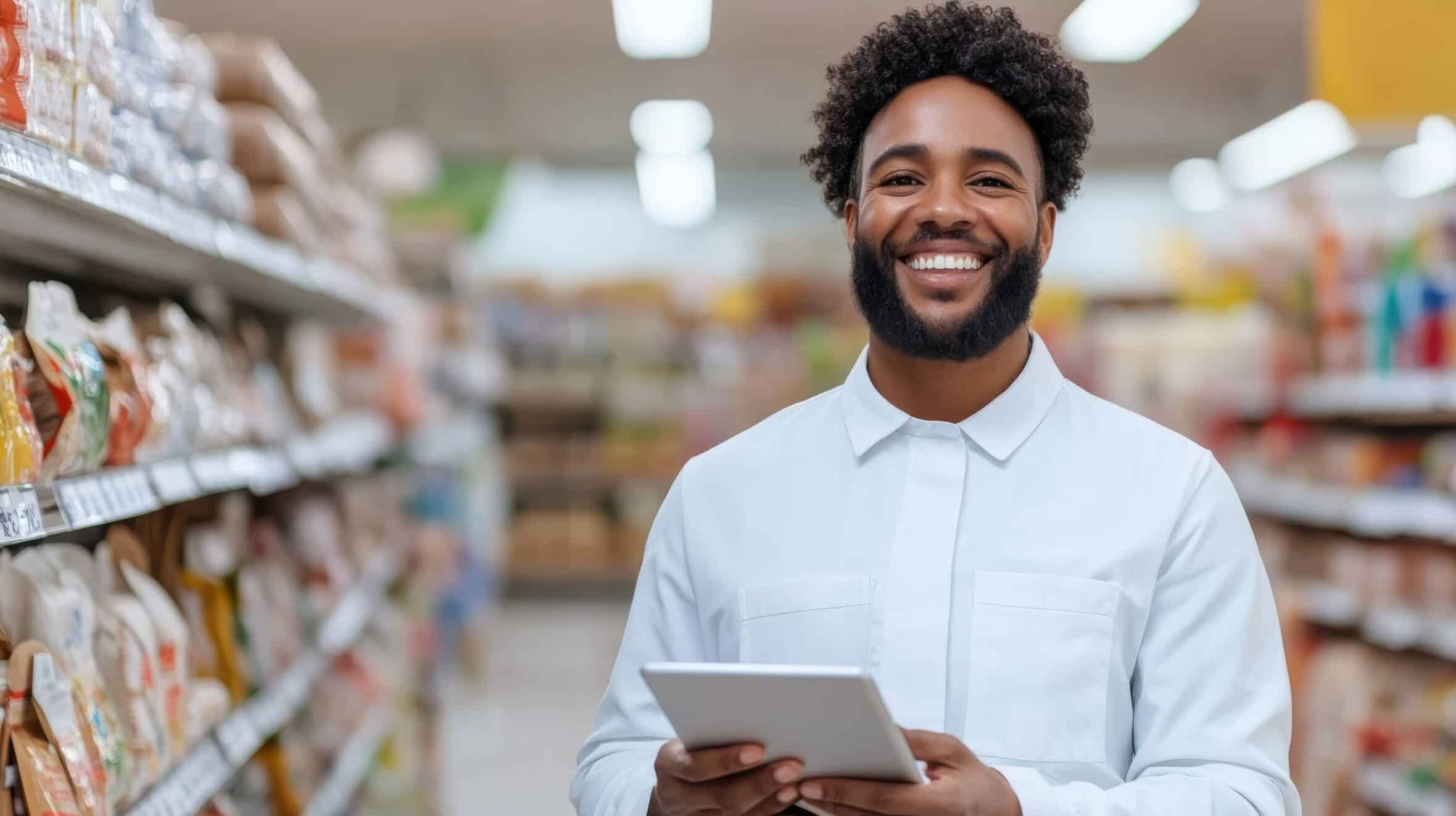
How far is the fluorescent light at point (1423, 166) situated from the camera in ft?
36.2

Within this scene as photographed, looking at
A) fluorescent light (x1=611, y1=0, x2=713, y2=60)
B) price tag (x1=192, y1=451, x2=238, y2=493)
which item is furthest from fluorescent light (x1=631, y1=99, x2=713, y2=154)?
price tag (x1=192, y1=451, x2=238, y2=493)

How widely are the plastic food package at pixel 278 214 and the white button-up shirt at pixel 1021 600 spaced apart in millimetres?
1686

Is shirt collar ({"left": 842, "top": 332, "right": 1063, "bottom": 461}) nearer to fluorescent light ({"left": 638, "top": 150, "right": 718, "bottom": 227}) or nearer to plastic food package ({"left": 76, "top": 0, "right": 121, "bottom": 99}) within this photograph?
plastic food package ({"left": 76, "top": 0, "right": 121, "bottom": 99})

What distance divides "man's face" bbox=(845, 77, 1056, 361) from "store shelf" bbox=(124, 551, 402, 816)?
1259mm

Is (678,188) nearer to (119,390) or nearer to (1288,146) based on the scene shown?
(1288,146)

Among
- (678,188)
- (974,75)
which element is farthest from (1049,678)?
(678,188)

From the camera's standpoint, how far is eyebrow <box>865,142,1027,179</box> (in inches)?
61.2

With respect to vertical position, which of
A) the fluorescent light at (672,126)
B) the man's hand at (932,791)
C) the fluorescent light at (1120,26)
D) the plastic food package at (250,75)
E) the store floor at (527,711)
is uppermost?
the fluorescent light at (672,126)

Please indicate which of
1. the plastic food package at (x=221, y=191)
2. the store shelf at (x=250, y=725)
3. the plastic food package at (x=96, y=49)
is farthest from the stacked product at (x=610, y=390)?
the plastic food package at (x=96, y=49)

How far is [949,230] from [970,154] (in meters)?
0.09

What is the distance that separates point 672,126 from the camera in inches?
417

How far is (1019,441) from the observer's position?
1580 millimetres

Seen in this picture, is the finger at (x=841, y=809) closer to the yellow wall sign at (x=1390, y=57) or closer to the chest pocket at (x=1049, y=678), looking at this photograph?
the chest pocket at (x=1049, y=678)

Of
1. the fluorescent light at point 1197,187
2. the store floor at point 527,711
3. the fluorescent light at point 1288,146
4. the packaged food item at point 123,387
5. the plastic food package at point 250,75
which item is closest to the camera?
the packaged food item at point 123,387
